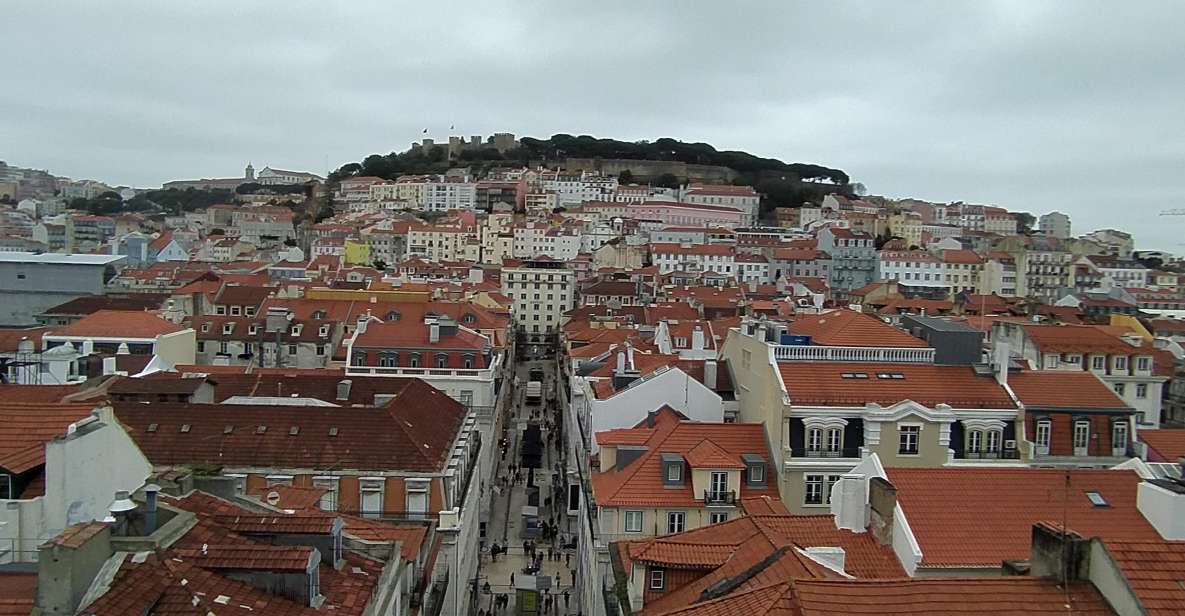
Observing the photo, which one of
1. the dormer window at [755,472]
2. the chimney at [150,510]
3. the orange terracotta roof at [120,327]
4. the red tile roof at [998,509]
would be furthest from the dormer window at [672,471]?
the orange terracotta roof at [120,327]

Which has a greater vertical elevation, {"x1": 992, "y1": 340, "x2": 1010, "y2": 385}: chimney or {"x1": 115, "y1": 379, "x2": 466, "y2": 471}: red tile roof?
{"x1": 992, "y1": 340, "x2": 1010, "y2": 385}: chimney

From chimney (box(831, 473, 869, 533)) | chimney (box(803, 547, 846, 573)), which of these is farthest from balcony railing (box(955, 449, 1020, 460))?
chimney (box(803, 547, 846, 573))

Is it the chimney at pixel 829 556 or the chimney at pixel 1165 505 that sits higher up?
the chimney at pixel 1165 505

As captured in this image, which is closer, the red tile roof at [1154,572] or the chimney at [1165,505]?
Answer: the red tile roof at [1154,572]

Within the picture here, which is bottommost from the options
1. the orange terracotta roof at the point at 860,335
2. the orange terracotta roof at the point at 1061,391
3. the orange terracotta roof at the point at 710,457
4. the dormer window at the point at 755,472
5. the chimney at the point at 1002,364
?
the dormer window at the point at 755,472

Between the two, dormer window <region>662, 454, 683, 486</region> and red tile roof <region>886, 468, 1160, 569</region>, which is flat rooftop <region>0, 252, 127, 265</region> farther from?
red tile roof <region>886, 468, 1160, 569</region>

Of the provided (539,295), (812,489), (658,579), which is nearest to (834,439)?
(812,489)

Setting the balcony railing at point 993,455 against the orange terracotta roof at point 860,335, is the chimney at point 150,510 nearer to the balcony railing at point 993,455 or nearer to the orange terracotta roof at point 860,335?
the orange terracotta roof at point 860,335

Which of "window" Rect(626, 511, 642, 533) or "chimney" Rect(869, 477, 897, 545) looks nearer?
"chimney" Rect(869, 477, 897, 545)
